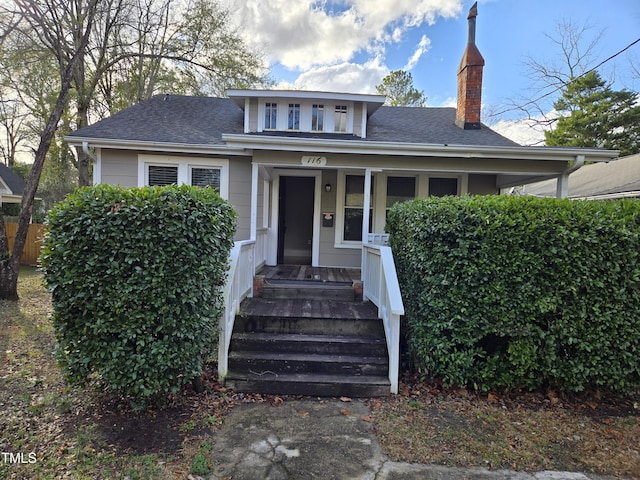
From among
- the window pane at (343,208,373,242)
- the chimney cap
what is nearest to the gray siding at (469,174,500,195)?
the window pane at (343,208,373,242)

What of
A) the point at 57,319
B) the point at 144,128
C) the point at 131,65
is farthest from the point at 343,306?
the point at 131,65

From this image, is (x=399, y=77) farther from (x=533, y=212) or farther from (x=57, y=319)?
(x=57, y=319)

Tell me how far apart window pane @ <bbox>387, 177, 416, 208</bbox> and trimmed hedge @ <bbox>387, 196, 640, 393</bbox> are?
380cm

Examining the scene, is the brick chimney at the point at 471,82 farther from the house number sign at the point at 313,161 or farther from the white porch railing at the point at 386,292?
the white porch railing at the point at 386,292

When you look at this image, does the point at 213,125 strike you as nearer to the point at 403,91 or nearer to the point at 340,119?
the point at 340,119

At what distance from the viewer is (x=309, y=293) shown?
5277mm

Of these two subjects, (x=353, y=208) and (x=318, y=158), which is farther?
(x=353, y=208)

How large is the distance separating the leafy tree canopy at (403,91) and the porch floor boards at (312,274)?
70.0 feet

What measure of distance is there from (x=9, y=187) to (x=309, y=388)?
20386 millimetres

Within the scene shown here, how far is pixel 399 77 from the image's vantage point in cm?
2506

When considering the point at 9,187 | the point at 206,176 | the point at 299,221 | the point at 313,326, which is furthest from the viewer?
the point at 9,187

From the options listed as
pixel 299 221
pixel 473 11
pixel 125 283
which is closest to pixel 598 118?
pixel 473 11

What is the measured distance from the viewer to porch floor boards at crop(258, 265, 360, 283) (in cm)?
585

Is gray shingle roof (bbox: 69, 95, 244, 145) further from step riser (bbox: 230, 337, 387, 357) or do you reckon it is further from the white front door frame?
step riser (bbox: 230, 337, 387, 357)
